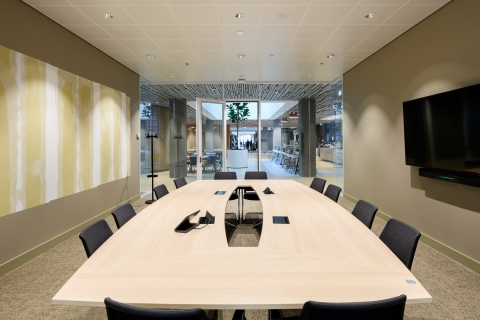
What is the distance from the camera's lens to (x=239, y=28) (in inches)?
152

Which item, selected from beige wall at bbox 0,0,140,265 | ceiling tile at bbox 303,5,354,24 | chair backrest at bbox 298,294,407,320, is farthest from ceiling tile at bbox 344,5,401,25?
beige wall at bbox 0,0,140,265

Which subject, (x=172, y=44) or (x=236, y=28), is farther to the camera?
(x=172, y=44)

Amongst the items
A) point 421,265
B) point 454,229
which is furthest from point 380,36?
point 421,265

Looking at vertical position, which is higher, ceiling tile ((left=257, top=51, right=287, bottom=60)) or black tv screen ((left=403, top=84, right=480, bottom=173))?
ceiling tile ((left=257, top=51, right=287, bottom=60))

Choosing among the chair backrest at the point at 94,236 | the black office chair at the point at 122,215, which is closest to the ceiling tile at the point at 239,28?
the black office chair at the point at 122,215

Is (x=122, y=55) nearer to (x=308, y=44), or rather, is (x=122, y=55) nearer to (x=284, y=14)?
(x=284, y=14)

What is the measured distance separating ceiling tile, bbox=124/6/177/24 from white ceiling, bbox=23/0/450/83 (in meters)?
0.01

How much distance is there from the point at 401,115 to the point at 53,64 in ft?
17.4

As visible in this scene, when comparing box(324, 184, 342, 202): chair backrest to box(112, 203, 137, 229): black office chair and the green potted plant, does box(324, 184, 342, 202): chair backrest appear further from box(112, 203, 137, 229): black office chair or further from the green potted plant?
the green potted plant

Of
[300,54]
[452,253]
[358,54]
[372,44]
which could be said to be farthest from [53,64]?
[452,253]

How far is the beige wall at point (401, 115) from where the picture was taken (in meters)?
2.96

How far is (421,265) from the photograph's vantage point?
3033 millimetres

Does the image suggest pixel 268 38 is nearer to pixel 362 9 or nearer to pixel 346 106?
pixel 362 9

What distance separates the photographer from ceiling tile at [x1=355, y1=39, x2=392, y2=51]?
4340 mm
